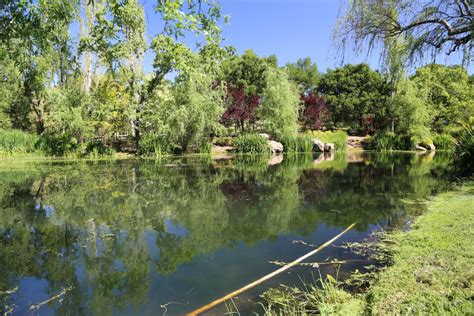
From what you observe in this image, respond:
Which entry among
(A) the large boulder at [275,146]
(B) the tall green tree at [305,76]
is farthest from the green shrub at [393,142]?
(B) the tall green tree at [305,76]

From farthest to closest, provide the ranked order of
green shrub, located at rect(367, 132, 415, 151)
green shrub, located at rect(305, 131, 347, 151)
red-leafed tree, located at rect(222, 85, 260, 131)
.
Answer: green shrub, located at rect(305, 131, 347, 151)
green shrub, located at rect(367, 132, 415, 151)
red-leafed tree, located at rect(222, 85, 260, 131)

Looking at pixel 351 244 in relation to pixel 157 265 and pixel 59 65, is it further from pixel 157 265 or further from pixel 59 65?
pixel 59 65

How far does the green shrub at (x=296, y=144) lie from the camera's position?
76.3 ft

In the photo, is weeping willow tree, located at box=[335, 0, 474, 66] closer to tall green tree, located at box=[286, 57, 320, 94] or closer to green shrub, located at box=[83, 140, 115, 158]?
green shrub, located at box=[83, 140, 115, 158]

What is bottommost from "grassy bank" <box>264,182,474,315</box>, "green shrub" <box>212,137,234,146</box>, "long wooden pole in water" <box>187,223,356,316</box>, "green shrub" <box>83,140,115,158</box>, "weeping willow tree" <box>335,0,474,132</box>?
"long wooden pole in water" <box>187,223,356,316</box>

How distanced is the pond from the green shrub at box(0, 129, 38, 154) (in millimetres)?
9568

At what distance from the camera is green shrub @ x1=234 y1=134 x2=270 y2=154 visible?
2166 cm

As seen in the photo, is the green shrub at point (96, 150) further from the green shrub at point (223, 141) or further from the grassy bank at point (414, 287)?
the grassy bank at point (414, 287)

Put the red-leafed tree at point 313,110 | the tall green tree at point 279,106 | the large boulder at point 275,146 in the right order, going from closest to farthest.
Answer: the large boulder at point 275,146 → the tall green tree at point 279,106 → the red-leafed tree at point 313,110

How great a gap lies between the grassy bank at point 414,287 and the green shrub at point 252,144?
17.3m

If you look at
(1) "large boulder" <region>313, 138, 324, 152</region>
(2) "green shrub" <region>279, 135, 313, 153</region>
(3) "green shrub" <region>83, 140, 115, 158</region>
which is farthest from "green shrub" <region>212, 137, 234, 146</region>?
(3) "green shrub" <region>83, 140, 115, 158</region>

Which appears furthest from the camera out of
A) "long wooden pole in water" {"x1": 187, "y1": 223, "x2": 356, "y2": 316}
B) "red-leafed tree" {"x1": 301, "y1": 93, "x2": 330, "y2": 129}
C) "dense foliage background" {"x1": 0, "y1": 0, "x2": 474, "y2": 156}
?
"red-leafed tree" {"x1": 301, "y1": 93, "x2": 330, "y2": 129}

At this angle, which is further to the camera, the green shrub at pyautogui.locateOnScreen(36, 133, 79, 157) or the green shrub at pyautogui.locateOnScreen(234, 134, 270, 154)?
the green shrub at pyautogui.locateOnScreen(234, 134, 270, 154)

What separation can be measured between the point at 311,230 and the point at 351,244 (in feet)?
2.62
